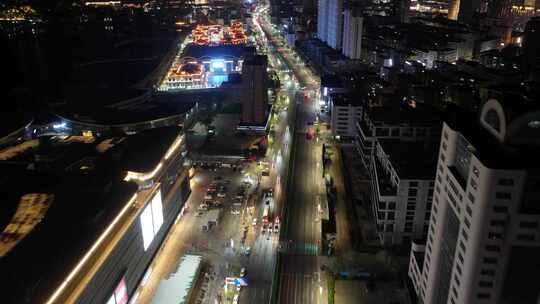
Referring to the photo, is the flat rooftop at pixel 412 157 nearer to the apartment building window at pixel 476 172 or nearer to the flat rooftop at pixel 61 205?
the apartment building window at pixel 476 172

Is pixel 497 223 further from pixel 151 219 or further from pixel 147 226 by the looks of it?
pixel 151 219

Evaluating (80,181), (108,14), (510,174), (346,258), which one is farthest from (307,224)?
(108,14)

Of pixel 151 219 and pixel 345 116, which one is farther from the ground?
pixel 345 116

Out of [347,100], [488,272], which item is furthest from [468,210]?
[347,100]

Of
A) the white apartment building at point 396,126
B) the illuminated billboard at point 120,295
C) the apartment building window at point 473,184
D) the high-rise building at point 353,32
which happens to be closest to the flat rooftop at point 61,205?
the illuminated billboard at point 120,295

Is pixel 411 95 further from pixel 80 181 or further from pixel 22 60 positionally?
pixel 22 60

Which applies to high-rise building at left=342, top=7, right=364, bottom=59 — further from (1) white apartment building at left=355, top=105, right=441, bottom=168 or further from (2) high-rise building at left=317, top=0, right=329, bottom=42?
(1) white apartment building at left=355, top=105, right=441, bottom=168
